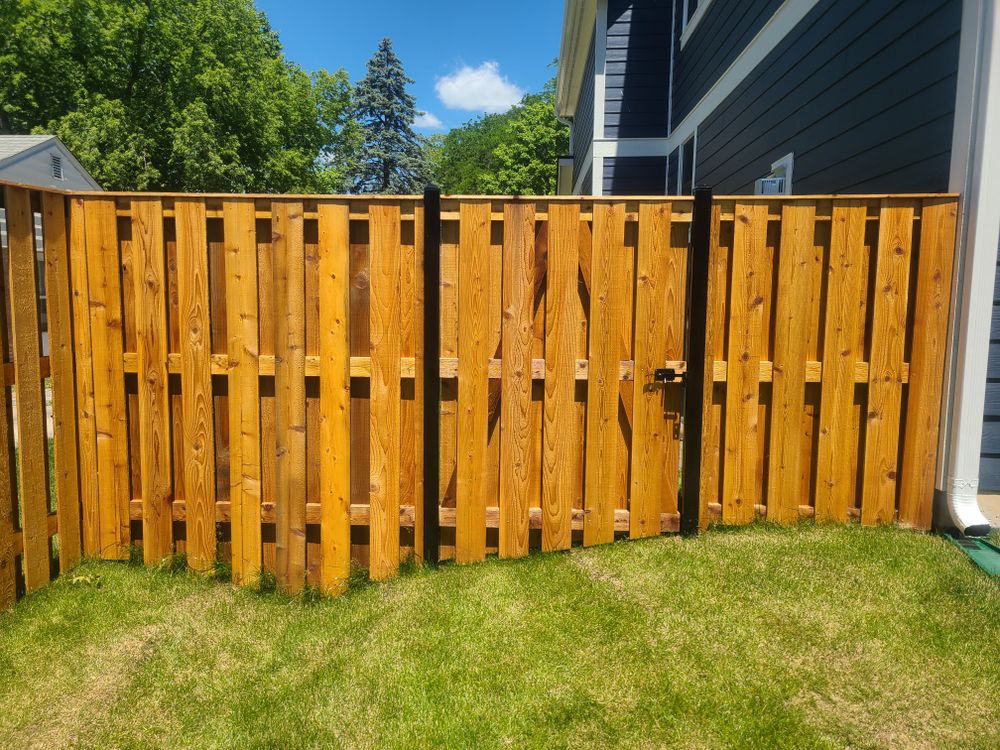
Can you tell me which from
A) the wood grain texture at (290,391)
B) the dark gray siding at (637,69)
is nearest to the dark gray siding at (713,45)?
the dark gray siding at (637,69)

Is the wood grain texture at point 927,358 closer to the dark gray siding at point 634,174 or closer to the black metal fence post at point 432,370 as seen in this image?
the black metal fence post at point 432,370

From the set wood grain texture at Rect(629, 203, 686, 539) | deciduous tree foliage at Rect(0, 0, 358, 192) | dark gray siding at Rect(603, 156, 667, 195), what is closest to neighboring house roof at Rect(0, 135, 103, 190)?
deciduous tree foliage at Rect(0, 0, 358, 192)

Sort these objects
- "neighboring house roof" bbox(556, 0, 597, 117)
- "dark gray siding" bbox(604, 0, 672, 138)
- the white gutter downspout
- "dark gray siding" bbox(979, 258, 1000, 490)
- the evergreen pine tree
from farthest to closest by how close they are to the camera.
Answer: the evergreen pine tree < "neighboring house roof" bbox(556, 0, 597, 117) < "dark gray siding" bbox(604, 0, 672, 138) < "dark gray siding" bbox(979, 258, 1000, 490) < the white gutter downspout

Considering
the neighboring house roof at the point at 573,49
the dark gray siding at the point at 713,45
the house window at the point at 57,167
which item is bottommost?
the dark gray siding at the point at 713,45

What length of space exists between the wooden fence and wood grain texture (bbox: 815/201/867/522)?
0.01m

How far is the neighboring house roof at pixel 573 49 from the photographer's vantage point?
12870mm

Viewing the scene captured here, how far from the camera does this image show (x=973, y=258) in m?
3.31

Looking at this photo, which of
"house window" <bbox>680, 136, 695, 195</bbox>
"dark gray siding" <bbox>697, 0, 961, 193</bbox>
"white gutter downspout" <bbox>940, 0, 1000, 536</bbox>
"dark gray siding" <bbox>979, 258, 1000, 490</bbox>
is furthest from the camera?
"house window" <bbox>680, 136, 695, 195</bbox>

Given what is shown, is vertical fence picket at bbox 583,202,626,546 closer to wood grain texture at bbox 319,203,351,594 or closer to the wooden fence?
the wooden fence

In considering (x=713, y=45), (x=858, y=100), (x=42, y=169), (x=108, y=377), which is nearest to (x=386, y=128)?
(x=42, y=169)

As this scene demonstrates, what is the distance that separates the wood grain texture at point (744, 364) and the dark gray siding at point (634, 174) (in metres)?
8.53

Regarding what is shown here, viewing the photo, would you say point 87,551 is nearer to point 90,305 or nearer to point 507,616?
point 90,305

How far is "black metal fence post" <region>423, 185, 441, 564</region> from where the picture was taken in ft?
10.9

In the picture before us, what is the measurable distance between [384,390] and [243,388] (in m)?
0.73
